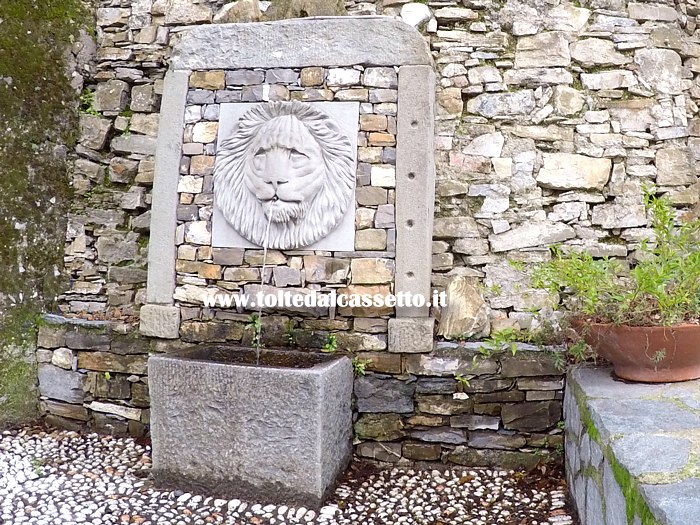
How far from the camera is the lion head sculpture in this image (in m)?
2.93

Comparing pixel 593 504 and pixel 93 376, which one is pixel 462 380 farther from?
pixel 93 376

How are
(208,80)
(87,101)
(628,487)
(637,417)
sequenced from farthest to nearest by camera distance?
(87,101) < (208,80) < (637,417) < (628,487)

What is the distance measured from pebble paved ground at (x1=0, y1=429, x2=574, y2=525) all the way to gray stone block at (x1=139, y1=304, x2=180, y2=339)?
0.64m

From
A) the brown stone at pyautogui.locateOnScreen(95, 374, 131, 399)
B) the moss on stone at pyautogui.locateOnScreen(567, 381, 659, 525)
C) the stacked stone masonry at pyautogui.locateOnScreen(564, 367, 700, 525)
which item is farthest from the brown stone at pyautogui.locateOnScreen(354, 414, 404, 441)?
the brown stone at pyautogui.locateOnScreen(95, 374, 131, 399)

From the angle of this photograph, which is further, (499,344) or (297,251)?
(297,251)

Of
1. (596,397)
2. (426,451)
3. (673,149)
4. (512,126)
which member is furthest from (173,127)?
(673,149)

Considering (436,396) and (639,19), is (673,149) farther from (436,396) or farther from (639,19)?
(436,396)

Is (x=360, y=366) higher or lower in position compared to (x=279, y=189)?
lower

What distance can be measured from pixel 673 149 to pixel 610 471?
204 cm

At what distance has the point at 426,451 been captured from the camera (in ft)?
9.53

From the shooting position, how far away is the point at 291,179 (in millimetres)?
2926

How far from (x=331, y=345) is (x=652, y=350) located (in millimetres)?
1458

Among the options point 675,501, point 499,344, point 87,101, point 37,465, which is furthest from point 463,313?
point 87,101

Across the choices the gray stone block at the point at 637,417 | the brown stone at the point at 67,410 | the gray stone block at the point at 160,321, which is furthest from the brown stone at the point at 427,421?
the brown stone at the point at 67,410
